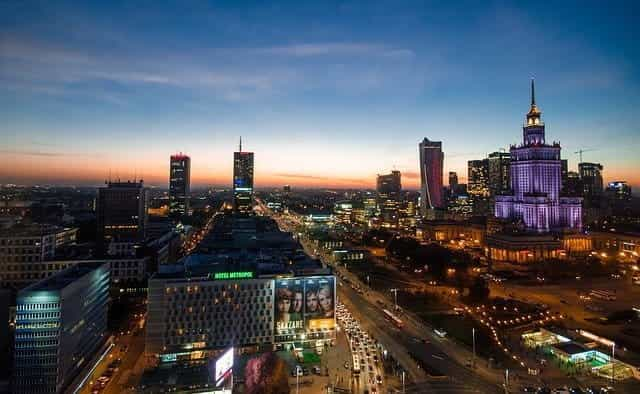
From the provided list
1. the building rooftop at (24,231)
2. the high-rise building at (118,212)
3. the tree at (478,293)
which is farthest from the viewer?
the high-rise building at (118,212)

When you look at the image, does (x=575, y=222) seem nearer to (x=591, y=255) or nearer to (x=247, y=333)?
(x=591, y=255)

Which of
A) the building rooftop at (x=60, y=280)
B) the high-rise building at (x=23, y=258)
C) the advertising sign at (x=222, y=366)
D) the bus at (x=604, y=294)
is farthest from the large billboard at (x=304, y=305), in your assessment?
the bus at (x=604, y=294)

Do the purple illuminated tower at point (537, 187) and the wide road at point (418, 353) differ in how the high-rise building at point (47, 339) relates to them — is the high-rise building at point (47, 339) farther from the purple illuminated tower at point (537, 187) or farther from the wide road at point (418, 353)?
the purple illuminated tower at point (537, 187)

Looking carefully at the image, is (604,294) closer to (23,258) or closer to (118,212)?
(23,258)

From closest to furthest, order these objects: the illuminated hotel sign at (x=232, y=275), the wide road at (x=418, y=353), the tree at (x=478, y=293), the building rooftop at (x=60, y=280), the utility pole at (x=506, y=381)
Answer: the utility pole at (x=506, y=381) < the wide road at (x=418, y=353) < the building rooftop at (x=60, y=280) < the illuminated hotel sign at (x=232, y=275) < the tree at (x=478, y=293)

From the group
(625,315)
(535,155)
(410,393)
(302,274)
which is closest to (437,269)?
(625,315)

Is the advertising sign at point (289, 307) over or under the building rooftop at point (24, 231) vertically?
under

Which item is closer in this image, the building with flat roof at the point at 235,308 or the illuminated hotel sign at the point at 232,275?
the building with flat roof at the point at 235,308

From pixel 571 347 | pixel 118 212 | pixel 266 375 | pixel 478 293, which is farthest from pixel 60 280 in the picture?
pixel 118 212

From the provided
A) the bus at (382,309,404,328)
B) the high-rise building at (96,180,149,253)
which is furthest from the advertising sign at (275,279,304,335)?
the high-rise building at (96,180,149,253)
